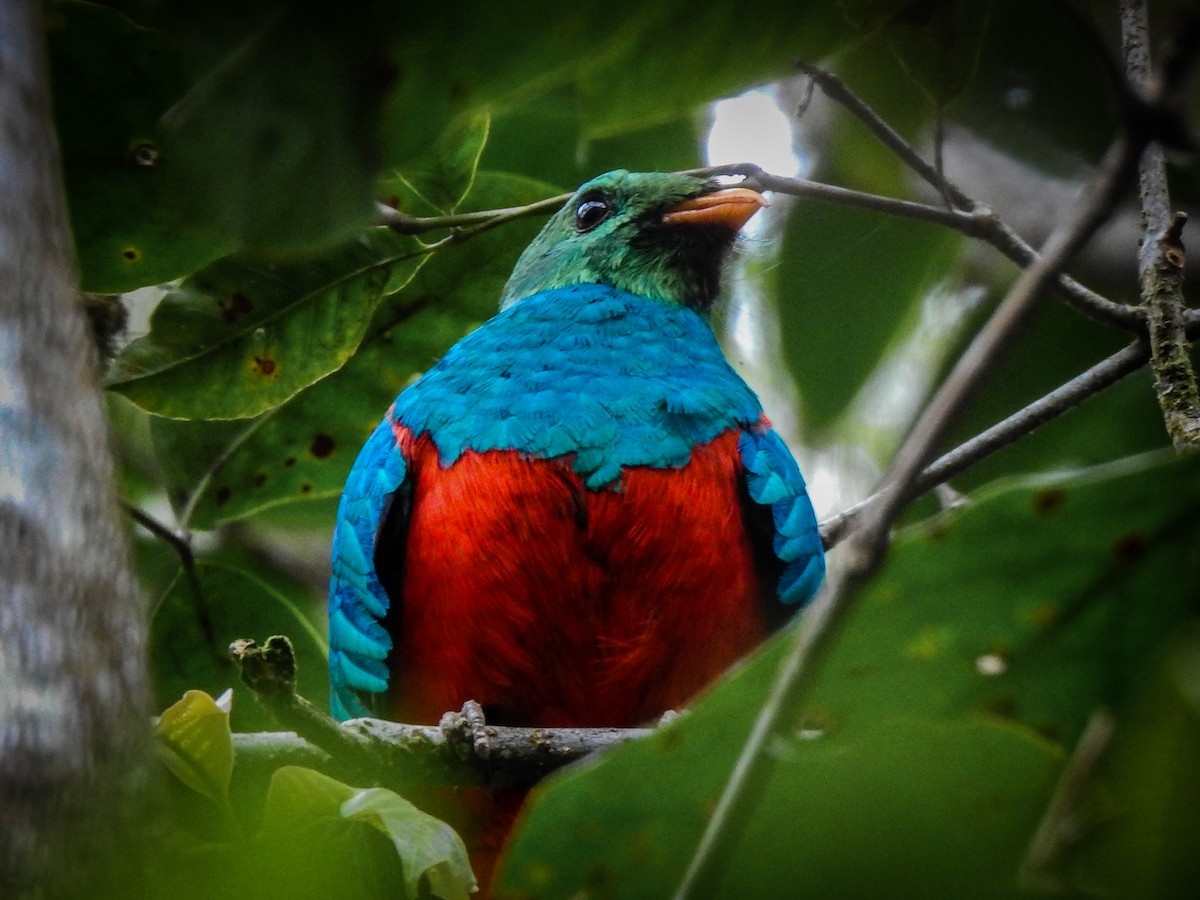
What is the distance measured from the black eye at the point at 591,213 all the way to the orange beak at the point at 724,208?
0.66ft

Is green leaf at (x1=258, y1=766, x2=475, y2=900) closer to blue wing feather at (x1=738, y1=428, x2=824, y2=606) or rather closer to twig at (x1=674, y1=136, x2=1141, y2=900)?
twig at (x1=674, y1=136, x2=1141, y2=900)

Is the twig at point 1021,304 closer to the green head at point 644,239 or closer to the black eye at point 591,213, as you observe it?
the green head at point 644,239

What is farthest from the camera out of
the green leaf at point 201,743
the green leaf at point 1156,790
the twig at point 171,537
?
the twig at point 171,537

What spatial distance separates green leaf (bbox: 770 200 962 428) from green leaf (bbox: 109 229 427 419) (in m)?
1.29

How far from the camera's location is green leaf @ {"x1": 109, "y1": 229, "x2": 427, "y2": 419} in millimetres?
2879

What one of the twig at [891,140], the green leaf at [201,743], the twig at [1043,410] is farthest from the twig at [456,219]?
the green leaf at [201,743]

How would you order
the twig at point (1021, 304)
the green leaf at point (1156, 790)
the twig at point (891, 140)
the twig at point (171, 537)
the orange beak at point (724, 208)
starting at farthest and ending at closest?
the orange beak at point (724, 208), the twig at point (171, 537), the twig at point (891, 140), the green leaf at point (1156, 790), the twig at point (1021, 304)

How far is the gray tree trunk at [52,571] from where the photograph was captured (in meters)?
1.06

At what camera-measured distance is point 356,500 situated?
3004 mm

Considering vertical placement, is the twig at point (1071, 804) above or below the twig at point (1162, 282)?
below

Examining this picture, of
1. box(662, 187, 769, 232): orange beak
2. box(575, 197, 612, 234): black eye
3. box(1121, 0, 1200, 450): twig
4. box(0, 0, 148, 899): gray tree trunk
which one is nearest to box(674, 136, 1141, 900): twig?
box(0, 0, 148, 899): gray tree trunk

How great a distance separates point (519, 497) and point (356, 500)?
1.36 ft

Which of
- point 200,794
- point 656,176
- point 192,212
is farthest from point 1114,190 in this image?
point 656,176

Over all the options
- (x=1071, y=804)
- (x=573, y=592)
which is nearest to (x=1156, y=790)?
(x=1071, y=804)
